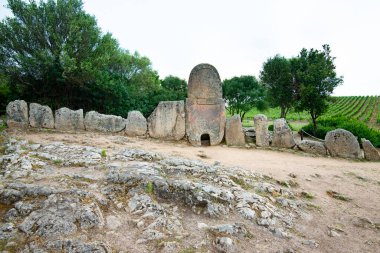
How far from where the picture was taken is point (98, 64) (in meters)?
13.4

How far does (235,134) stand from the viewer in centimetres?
1010

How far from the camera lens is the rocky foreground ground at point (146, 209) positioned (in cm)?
341

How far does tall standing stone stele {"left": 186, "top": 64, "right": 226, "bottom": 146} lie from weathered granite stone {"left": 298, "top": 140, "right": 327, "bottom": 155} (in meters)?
3.20

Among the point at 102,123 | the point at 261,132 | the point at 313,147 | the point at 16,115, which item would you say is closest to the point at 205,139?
the point at 261,132

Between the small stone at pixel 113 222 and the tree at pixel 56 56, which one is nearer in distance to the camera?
the small stone at pixel 113 222

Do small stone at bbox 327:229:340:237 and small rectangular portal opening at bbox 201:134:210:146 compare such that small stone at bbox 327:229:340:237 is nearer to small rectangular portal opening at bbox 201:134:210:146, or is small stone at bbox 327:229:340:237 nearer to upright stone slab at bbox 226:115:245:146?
upright stone slab at bbox 226:115:245:146

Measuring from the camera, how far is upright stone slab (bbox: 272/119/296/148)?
32.2ft

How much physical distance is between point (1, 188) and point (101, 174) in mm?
1715

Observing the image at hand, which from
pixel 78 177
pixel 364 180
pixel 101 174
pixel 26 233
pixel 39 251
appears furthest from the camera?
pixel 364 180

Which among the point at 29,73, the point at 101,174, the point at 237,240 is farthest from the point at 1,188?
the point at 29,73

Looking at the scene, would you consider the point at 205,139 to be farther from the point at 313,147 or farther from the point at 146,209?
the point at 146,209

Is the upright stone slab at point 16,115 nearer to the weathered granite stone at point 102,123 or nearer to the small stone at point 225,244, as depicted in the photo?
the weathered granite stone at point 102,123

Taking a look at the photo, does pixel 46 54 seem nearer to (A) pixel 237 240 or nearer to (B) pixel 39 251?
(B) pixel 39 251

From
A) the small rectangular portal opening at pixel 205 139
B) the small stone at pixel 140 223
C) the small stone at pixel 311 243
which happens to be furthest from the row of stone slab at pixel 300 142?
the small stone at pixel 140 223
